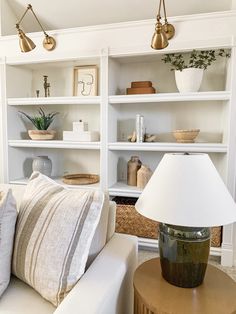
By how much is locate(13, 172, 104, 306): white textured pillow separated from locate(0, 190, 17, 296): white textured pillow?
0.09 feet

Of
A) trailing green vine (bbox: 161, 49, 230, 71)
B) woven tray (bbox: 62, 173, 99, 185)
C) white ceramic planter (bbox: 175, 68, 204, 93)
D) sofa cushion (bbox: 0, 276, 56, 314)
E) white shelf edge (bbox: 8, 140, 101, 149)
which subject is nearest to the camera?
sofa cushion (bbox: 0, 276, 56, 314)

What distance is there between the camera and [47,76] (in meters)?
2.98

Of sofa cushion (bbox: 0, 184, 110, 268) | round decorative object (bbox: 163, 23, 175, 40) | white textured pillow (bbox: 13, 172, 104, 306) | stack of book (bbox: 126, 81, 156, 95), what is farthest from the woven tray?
round decorative object (bbox: 163, 23, 175, 40)

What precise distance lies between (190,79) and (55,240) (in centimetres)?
176

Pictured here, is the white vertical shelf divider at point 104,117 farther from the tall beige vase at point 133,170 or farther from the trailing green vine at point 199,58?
the trailing green vine at point 199,58

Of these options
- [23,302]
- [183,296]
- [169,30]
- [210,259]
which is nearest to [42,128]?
[169,30]

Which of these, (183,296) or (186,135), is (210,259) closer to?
(186,135)

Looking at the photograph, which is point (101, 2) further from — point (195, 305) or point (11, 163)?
point (195, 305)

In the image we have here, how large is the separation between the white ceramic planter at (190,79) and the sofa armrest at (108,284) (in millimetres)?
1461

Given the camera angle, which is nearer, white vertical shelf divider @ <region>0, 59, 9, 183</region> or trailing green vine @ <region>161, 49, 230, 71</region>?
trailing green vine @ <region>161, 49, 230, 71</region>

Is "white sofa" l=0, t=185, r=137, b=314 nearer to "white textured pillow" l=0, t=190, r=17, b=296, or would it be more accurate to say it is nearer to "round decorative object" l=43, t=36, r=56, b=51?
"white textured pillow" l=0, t=190, r=17, b=296

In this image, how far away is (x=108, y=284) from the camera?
945 millimetres

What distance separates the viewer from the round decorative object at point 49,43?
2.41m

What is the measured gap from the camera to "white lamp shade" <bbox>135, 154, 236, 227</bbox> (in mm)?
914
